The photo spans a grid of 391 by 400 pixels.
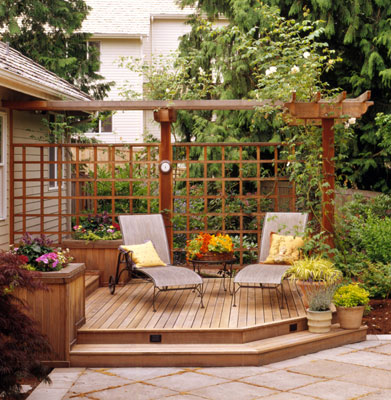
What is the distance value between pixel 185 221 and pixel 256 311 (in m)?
2.75

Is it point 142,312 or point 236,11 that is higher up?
point 236,11

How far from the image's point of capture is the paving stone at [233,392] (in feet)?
14.3

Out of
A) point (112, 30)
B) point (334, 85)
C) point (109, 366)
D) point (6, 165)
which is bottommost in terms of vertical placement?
point (109, 366)

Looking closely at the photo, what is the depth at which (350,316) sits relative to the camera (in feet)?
19.4

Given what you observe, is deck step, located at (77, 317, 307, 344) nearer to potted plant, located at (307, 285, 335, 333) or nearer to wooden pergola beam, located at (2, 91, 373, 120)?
potted plant, located at (307, 285, 335, 333)

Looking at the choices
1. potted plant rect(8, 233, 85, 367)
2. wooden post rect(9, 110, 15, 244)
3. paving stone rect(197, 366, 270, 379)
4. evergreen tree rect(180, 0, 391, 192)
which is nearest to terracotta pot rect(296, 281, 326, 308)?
paving stone rect(197, 366, 270, 379)

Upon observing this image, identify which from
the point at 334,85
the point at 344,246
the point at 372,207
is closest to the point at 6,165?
the point at 344,246

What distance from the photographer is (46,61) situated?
13.2 m

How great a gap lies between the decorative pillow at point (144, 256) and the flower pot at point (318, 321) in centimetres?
189

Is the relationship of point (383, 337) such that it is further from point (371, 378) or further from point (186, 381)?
point (186, 381)

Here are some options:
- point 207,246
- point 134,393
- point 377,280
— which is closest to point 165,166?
point 207,246

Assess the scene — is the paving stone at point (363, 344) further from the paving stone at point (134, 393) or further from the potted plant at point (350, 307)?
the paving stone at point (134, 393)

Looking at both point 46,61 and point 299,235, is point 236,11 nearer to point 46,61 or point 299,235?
point 46,61

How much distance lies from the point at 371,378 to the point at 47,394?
2.44 meters
